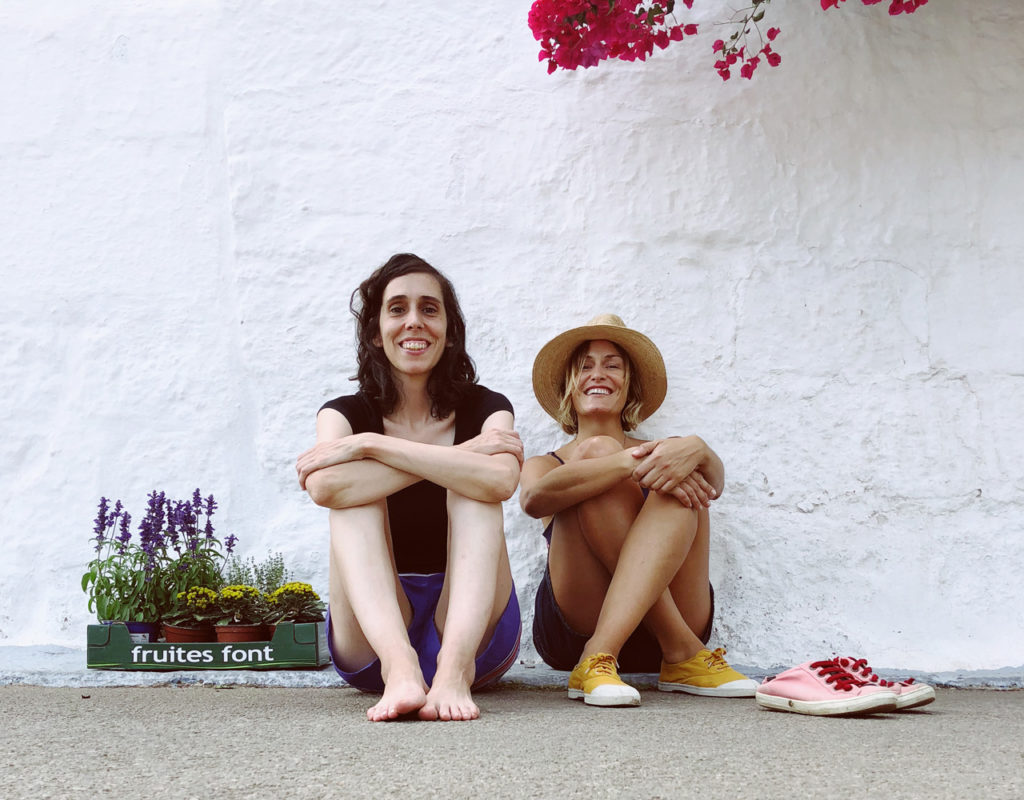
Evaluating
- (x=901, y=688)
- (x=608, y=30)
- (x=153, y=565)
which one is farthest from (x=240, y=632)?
(x=608, y=30)

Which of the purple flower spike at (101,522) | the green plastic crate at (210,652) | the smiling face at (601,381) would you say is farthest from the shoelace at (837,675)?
the purple flower spike at (101,522)

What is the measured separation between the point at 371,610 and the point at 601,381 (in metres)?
1.14

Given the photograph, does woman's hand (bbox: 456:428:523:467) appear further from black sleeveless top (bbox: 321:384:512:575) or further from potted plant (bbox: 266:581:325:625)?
potted plant (bbox: 266:581:325:625)

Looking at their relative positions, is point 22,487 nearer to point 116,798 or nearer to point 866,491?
point 116,798

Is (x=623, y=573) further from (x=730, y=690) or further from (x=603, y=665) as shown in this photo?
(x=730, y=690)

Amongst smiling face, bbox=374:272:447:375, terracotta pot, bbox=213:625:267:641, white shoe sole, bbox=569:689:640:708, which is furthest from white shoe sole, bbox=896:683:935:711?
terracotta pot, bbox=213:625:267:641

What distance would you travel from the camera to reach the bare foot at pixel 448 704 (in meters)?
1.96

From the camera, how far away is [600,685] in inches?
88.8

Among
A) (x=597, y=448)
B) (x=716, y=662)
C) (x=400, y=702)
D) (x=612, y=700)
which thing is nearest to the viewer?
(x=400, y=702)

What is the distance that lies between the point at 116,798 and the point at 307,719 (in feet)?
2.55

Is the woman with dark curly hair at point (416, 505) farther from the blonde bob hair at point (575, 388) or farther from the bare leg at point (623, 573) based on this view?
the blonde bob hair at point (575, 388)

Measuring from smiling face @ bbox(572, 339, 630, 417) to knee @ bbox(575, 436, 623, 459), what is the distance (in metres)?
0.26

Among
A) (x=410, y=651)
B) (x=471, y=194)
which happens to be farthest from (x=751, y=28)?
(x=410, y=651)

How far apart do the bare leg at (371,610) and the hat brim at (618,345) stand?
901mm
